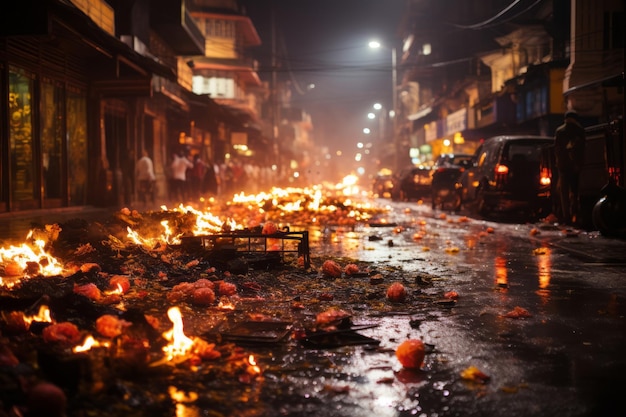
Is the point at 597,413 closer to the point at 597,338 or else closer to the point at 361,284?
the point at 597,338

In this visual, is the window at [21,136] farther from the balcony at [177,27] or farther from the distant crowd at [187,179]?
the balcony at [177,27]

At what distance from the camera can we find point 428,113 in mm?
61438

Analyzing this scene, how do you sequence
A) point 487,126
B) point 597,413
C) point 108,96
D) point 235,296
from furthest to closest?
1. point 487,126
2. point 108,96
3. point 235,296
4. point 597,413

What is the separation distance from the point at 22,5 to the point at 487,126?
3119 cm

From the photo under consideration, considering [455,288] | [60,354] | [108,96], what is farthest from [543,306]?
[108,96]

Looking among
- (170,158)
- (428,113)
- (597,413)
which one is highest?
(428,113)

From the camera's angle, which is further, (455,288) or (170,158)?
(170,158)

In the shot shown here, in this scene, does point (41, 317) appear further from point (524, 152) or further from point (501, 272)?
point (524, 152)

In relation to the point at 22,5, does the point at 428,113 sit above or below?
above

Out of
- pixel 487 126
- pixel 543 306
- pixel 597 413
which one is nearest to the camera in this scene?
pixel 597 413

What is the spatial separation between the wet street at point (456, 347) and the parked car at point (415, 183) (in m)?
22.1

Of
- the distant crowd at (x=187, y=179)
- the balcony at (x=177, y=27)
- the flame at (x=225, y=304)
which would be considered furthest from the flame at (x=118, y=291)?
the balcony at (x=177, y=27)

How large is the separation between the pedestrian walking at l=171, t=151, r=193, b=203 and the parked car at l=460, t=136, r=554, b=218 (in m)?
13.8

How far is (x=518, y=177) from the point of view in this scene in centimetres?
1659
